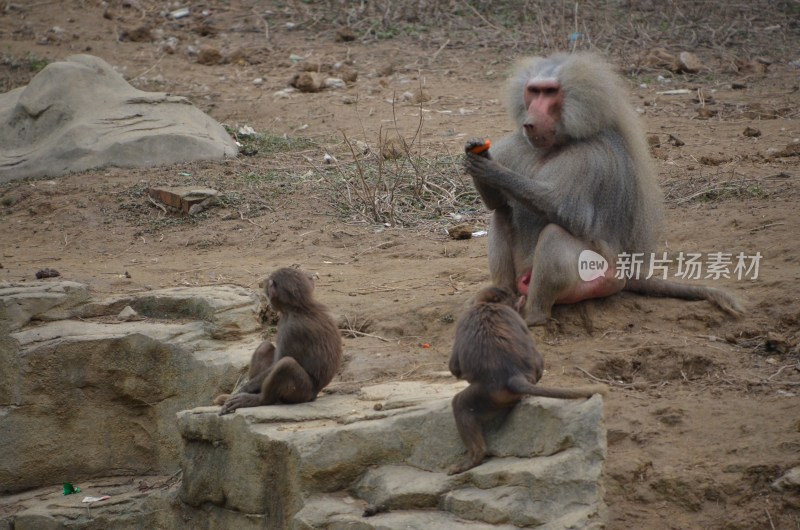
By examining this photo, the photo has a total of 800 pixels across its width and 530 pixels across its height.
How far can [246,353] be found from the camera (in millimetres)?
5957

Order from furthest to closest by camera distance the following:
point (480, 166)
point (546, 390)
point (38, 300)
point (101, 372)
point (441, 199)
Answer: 1. point (441, 199)
2. point (38, 300)
3. point (101, 372)
4. point (480, 166)
5. point (546, 390)

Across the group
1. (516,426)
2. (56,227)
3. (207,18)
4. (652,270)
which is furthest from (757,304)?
(207,18)

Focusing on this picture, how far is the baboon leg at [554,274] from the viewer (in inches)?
220

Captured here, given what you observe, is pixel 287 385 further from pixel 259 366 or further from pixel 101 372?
pixel 101 372

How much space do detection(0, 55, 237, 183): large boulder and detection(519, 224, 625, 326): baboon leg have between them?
506 cm

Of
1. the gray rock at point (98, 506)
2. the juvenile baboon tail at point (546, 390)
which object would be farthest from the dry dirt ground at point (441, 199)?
the gray rock at point (98, 506)

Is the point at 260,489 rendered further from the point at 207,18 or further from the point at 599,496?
the point at 207,18

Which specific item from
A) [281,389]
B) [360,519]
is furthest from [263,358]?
[360,519]

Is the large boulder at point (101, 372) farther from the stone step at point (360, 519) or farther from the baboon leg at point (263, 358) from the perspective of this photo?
the stone step at point (360, 519)

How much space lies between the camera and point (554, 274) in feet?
18.3

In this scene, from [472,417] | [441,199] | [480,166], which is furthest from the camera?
[441,199]

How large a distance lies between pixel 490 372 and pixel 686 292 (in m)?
2.34

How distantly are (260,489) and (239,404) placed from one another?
0.41 meters

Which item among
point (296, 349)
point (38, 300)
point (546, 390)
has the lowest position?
point (38, 300)
